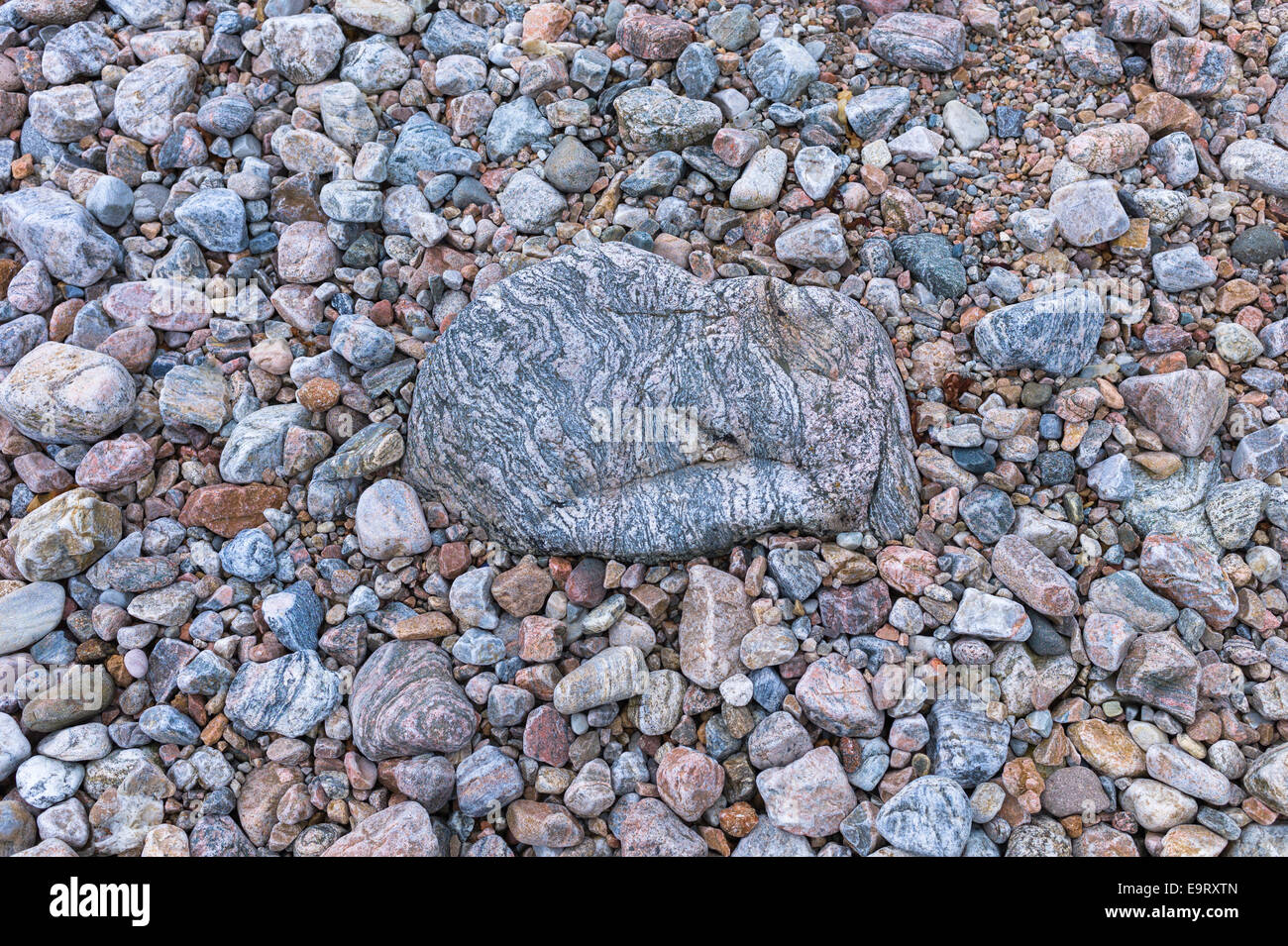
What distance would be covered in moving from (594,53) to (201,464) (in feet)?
7.37

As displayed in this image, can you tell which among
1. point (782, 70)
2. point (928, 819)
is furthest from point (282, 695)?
point (782, 70)

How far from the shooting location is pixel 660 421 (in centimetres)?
276

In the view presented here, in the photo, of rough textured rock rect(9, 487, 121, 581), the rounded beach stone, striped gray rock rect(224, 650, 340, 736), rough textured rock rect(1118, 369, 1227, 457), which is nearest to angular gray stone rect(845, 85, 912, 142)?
rough textured rock rect(1118, 369, 1227, 457)

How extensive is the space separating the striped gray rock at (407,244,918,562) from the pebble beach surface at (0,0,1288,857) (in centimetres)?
1

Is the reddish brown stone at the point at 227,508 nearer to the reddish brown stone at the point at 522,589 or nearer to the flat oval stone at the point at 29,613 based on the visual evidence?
the flat oval stone at the point at 29,613

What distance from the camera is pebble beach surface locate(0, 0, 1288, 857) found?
2.52 metres

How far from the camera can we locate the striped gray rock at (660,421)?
108 inches

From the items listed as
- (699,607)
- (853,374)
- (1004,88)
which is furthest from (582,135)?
(699,607)

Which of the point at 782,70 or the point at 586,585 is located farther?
the point at 782,70

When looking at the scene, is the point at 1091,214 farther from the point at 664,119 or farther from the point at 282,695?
the point at 282,695

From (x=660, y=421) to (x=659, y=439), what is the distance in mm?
59

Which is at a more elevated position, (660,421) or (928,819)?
(660,421)

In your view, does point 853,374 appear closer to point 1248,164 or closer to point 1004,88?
point 1004,88

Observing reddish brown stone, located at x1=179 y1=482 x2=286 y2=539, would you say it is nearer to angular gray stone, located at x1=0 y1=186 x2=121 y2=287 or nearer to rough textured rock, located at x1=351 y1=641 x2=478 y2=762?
rough textured rock, located at x1=351 y1=641 x2=478 y2=762
